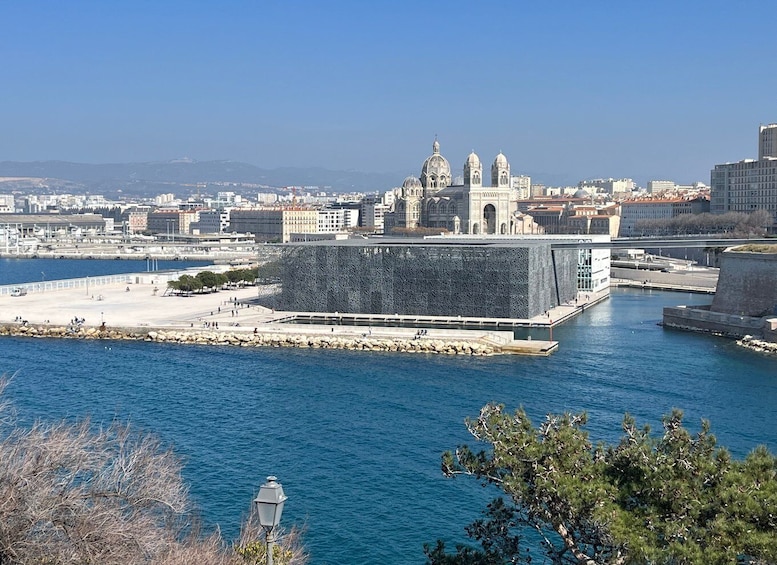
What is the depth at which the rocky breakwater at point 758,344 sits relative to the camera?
28.0 m

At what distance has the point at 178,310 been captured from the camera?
120 ft

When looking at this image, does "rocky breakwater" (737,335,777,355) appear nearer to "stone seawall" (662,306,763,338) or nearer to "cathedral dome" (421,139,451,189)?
"stone seawall" (662,306,763,338)

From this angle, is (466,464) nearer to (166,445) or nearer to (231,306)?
(166,445)

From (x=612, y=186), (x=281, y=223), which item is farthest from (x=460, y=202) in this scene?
(x=612, y=186)

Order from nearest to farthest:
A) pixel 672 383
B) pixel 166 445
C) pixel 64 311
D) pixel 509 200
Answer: pixel 166 445
pixel 672 383
pixel 64 311
pixel 509 200

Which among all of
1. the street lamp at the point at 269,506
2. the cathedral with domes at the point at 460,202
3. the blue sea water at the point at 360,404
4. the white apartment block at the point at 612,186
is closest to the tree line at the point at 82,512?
the street lamp at the point at 269,506

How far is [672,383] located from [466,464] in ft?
52.4

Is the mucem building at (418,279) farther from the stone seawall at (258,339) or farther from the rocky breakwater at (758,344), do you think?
the rocky breakwater at (758,344)

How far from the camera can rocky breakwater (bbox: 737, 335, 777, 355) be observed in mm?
28031

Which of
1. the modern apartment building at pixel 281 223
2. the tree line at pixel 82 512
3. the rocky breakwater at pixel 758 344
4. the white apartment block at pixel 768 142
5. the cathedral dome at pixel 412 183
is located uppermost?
the white apartment block at pixel 768 142

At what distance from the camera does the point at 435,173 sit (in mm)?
82000

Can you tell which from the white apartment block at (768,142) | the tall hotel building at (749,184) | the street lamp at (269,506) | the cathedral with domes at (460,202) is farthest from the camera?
the white apartment block at (768,142)

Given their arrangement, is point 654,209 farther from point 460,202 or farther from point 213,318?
point 213,318

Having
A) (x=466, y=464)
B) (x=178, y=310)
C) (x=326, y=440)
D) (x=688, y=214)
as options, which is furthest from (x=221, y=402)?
(x=688, y=214)
